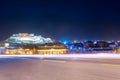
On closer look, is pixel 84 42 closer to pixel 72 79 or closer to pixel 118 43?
pixel 118 43

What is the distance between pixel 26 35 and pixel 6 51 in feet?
118

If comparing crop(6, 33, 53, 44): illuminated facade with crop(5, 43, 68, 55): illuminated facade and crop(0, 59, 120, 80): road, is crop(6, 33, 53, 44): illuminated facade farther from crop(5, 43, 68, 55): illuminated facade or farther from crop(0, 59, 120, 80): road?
crop(0, 59, 120, 80): road

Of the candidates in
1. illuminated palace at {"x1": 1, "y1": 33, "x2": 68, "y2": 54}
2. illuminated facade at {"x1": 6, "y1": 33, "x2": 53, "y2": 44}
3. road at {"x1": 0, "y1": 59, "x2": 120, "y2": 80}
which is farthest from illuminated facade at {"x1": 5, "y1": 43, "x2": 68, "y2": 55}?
road at {"x1": 0, "y1": 59, "x2": 120, "y2": 80}

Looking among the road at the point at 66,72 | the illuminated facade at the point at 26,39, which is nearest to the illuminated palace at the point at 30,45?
the illuminated facade at the point at 26,39

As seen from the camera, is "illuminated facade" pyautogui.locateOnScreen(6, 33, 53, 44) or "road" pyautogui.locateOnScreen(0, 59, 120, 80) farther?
"illuminated facade" pyautogui.locateOnScreen(6, 33, 53, 44)

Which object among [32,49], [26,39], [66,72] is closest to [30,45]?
[26,39]

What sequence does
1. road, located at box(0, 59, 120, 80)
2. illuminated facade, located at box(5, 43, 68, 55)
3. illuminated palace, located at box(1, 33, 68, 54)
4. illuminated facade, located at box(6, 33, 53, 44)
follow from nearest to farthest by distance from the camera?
road, located at box(0, 59, 120, 80), illuminated facade, located at box(5, 43, 68, 55), illuminated palace, located at box(1, 33, 68, 54), illuminated facade, located at box(6, 33, 53, 44)

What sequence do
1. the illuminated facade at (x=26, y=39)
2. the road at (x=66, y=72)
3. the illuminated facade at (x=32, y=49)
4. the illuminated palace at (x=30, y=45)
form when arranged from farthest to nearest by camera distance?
the illuminated facade at (x=26, y=39), the illuminated palace at (x=30, y=45), the illuminated facade at (x=32, y=49), the road at (x=66, y=72)

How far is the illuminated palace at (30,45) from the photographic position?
129m

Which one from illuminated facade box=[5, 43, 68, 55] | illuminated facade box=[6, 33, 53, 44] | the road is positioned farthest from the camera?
illuminated facade box=[6, 33, 53, 44]

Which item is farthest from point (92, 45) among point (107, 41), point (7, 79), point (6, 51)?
point (7, 79)

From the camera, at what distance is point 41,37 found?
557ft

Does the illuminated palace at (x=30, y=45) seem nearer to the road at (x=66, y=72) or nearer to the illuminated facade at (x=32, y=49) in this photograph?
the illuminated facade at (x=32, y=49)

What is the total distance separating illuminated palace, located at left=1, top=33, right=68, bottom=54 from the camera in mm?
129250
